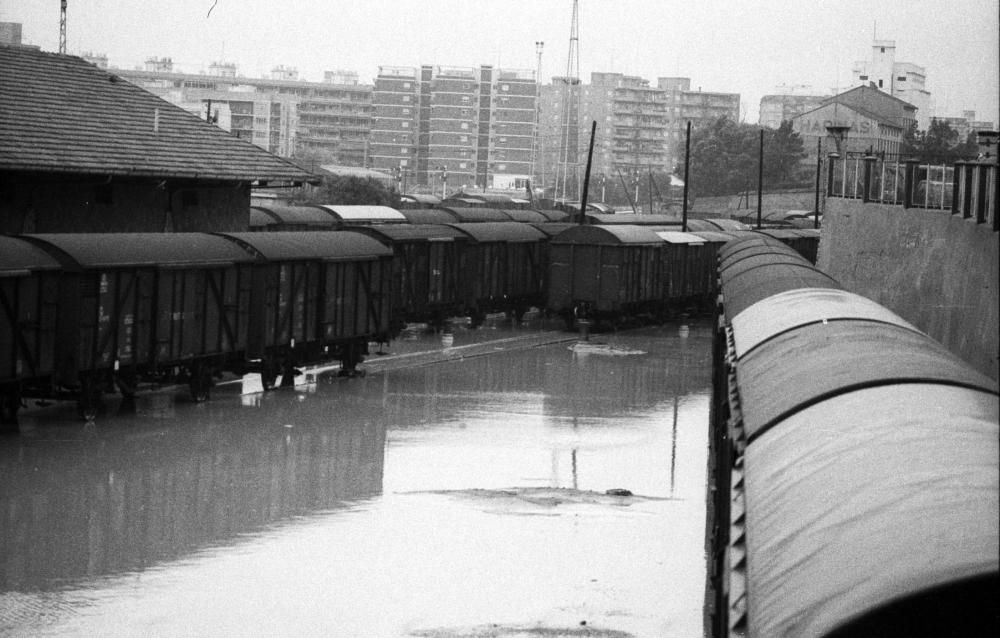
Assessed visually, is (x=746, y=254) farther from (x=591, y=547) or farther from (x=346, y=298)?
(x=591, y=547)

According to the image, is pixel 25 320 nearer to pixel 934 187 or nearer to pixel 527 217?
pixel 934 187

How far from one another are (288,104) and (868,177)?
10078 centimetres

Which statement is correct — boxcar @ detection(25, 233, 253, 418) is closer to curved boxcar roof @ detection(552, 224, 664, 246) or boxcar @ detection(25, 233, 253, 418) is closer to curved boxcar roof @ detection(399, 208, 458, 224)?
curved boxcar roof @ detection(552, 224, 664, 246)

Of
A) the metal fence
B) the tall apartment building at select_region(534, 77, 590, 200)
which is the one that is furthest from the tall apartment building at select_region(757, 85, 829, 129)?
the metal fence

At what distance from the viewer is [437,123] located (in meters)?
142

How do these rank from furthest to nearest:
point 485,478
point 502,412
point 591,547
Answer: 1. point 502,412
2. point 485,478
3. point 591,547

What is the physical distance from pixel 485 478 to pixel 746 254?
885 centimetres

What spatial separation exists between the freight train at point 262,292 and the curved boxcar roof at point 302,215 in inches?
2.4

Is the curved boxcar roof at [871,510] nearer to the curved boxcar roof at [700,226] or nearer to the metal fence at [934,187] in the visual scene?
the metal fence at [934,187]

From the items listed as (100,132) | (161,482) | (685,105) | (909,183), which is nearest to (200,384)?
(161,482)

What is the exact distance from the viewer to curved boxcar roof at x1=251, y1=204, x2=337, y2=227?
38.7 meters

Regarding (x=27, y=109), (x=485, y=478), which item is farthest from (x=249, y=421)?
(x=27, y=109)

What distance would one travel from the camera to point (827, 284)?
14.3 metres

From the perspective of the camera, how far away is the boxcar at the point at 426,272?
108ft
